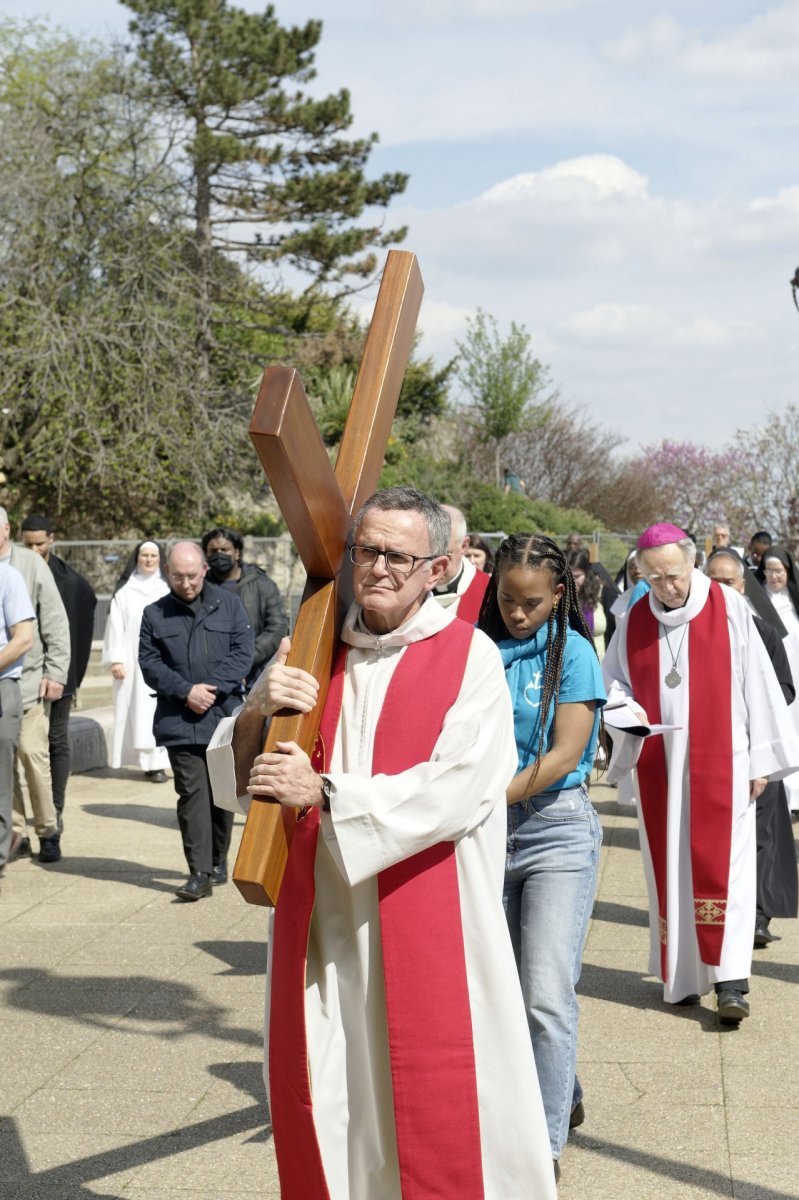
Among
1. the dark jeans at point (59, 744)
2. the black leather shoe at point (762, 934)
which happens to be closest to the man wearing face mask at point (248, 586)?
the dark jeans at point (59, 744)

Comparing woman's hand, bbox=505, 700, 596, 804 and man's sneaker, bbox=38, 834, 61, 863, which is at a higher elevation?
woman's hand, bbox=505, 700, 596, 804

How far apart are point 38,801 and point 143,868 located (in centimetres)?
73

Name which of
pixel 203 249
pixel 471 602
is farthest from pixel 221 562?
pixel 203 249

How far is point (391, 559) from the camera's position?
313 cm

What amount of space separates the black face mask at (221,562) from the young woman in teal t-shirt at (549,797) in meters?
5.47

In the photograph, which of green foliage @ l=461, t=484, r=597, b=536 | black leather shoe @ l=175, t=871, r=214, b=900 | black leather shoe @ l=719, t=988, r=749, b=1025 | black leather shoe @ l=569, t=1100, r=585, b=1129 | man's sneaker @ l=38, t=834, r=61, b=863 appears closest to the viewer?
black leather shoe @ l=569, t=1100, r=585, b=1129

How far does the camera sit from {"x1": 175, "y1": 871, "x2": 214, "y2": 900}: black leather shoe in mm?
7914

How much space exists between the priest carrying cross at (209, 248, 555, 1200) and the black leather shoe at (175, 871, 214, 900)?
15.4 ft

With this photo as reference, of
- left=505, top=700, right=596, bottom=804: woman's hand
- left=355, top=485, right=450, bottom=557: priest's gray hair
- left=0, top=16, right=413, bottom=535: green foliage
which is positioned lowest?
left=505, top=700, right=596, bottom=804: woman's hand

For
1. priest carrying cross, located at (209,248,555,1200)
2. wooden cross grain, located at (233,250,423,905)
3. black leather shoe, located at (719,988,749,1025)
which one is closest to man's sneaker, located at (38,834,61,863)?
black leather shoe, located at (719,988,749,1025)

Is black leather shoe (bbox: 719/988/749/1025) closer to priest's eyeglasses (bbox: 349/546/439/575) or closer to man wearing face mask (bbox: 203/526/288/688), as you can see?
priest's eyeglasses (bbox: 349/546/439/575)

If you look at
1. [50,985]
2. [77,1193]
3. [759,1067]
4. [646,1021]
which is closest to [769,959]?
[646,1021]

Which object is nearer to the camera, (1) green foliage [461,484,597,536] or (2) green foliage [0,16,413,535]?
(2) green foliage [0,16,413,535]

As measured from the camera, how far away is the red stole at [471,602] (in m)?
5.32
